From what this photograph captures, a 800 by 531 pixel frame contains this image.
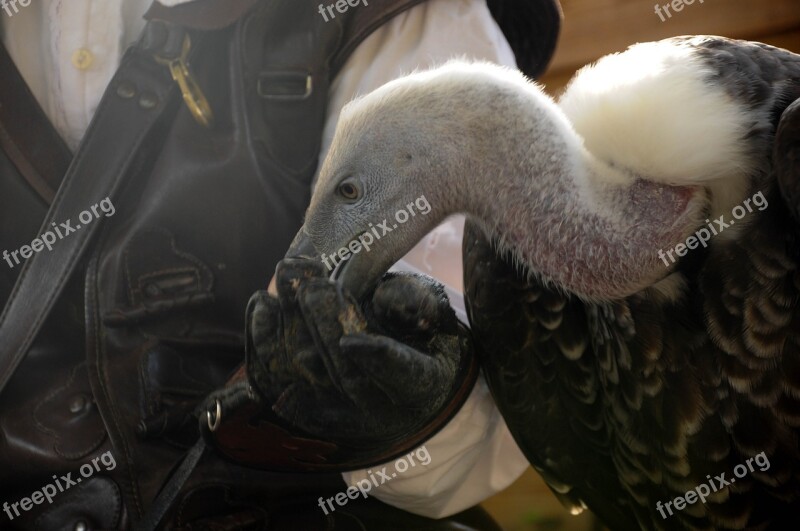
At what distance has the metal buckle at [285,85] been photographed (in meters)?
0.69

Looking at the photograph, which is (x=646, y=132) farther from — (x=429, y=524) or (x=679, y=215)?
(x=429, y=524)

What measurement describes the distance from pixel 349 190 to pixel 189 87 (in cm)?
24

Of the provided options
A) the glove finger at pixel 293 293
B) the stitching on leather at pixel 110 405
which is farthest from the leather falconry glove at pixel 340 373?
the stitching on leather at pixel 110 405

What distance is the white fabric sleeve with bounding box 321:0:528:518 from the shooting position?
0.65 meters

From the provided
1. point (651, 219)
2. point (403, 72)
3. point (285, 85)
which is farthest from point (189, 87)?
point (651, 219)

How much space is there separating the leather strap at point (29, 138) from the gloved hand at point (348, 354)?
34 cm

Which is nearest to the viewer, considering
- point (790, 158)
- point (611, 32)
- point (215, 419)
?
point (790, 158)

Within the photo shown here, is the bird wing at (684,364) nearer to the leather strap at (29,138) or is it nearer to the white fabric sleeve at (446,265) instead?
the white fabric sleeve at (446,265)

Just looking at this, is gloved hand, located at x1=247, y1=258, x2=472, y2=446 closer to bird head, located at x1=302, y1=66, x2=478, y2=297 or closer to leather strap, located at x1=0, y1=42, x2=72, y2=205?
bird head, located at x1=302, y1=66, x2=478, y2=297

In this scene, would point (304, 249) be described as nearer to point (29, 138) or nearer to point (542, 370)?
point (542, 370)

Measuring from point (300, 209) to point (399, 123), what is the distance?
0.84 ft

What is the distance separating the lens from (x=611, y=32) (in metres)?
1.20

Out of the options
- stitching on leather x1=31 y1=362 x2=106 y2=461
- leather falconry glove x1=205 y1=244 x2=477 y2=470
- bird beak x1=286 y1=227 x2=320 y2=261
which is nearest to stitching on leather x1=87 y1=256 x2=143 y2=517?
stitching on leather x1=31 y1=362 x2=106 y2=461

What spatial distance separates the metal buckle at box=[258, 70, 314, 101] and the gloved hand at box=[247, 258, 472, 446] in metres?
0.24
